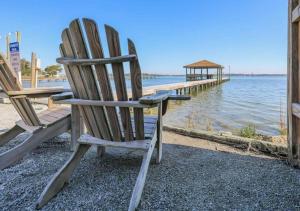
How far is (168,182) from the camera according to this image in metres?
1.93

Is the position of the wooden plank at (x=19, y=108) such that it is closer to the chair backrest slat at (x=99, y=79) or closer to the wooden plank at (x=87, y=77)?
the chair backrest slat at (x=99, y=79)

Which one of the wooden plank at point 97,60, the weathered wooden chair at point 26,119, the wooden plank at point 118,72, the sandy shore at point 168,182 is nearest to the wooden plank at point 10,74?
the weathered wooden chair at point 26,119

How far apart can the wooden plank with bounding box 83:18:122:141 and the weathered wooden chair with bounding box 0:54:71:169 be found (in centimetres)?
119

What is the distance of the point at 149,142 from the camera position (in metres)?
1.76

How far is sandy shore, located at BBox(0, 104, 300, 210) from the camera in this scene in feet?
5.22

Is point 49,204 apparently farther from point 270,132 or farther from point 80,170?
point 270,132

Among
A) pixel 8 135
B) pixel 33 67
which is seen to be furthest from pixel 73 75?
pixel 33 67

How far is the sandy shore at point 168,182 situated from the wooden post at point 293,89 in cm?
18

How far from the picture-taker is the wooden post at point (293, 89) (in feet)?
7.31

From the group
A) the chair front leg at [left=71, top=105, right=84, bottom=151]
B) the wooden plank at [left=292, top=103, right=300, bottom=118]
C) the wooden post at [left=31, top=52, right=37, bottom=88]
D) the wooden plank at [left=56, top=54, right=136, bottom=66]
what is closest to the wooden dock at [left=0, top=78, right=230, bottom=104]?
the chair front leg at [left=71, top=105, right=84, bottom=151]

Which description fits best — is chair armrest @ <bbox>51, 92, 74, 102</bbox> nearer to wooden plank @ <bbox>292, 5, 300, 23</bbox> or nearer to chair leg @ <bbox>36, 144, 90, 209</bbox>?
chair leg @ <bbox>36, 144, 90, 209</bbox>

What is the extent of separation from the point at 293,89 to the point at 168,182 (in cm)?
166

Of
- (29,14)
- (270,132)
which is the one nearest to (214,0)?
(270,132)

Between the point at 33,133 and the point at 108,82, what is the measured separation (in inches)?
54.1
